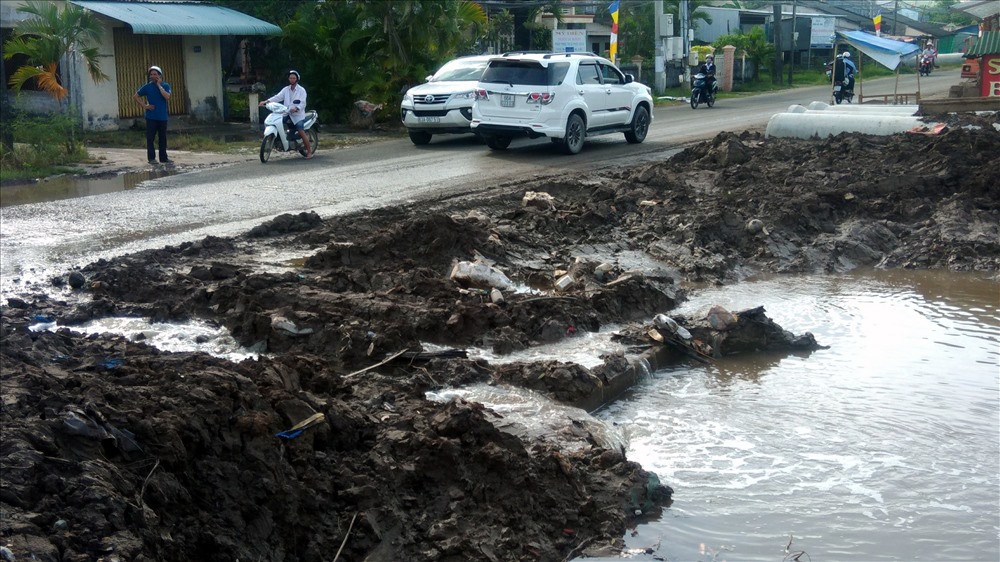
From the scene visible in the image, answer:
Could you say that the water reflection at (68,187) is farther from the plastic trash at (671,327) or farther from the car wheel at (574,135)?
the plastic trash at (671,327)

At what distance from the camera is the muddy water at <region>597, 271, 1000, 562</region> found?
5688 millimetres

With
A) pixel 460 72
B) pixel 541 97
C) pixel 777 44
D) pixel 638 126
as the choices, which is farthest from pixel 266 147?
pixel 777 44

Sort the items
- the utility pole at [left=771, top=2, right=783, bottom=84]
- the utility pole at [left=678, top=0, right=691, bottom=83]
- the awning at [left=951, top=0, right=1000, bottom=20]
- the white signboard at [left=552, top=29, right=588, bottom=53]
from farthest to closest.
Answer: the utility pole at [left=771, top=2, right=783, bottom=84] → the utility pole at [left=678, top=0, right=691, bottom=83] → the white signboard at [left=552, top=29, right=588, bottom=53] → the awning at [left=951, top=0, right=1000, bottom=20]

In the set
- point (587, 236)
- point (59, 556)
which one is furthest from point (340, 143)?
point (59, 556)

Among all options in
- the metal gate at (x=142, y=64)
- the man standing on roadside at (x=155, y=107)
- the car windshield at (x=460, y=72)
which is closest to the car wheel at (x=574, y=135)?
the car windshield at (x=460, y=72)

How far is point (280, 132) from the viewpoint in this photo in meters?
18.1

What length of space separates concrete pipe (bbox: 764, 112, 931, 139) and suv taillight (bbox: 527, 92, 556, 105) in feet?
14.4

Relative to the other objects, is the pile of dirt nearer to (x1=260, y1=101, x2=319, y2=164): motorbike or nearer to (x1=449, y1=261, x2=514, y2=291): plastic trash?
(x1=449, y1=261, x2=514, y2=291): plastic trash

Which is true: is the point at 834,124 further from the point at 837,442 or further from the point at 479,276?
the point at 837,442

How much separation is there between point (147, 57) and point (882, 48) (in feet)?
61.2

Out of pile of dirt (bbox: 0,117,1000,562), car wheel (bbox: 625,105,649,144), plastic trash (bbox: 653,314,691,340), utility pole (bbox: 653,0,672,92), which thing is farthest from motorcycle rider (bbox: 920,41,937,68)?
plastic trash (bbox: 653,314,691,340)

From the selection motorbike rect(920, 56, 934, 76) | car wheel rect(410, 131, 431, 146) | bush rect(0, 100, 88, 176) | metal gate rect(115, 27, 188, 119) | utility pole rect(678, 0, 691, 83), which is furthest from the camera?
motorbike rect(920, 56, 934, 76)

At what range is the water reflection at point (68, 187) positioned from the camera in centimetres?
1427

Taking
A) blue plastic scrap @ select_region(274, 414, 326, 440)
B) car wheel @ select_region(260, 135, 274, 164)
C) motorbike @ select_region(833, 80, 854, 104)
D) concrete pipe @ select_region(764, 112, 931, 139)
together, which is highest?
motorbike @ select_region(833, 80, 854, 104)
